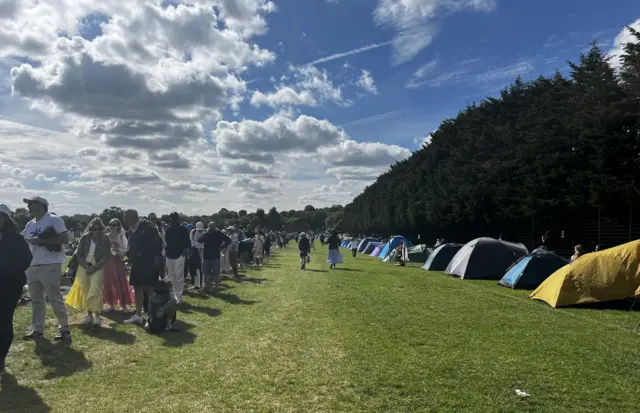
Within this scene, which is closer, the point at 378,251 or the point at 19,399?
the point at 19,399

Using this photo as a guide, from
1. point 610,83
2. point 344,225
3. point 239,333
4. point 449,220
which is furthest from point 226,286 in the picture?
point 344,225

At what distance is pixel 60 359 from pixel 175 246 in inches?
206

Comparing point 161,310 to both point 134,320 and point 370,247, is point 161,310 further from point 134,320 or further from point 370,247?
point 370,247

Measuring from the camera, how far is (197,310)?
11.9 metres

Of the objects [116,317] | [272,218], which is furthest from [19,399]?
[272,218]

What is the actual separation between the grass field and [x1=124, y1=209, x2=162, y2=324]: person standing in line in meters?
0.76

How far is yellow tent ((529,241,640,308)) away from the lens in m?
12.4

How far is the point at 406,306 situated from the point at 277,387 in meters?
7.39

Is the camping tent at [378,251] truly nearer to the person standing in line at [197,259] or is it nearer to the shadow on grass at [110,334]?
the person standing in line at [197,259]

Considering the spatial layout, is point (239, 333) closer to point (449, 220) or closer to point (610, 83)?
point (610, 83)

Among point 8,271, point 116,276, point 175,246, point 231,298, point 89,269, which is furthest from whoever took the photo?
point 231,298

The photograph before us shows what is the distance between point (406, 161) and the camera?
2751 inches

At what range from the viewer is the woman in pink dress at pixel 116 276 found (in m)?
11.1

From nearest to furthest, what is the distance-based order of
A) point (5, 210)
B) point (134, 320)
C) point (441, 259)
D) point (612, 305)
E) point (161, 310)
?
1. point (5, 210)
2. point (161, 310)
3. point (134, 320)
4. point (612, 305)
5. point (441, 259)
